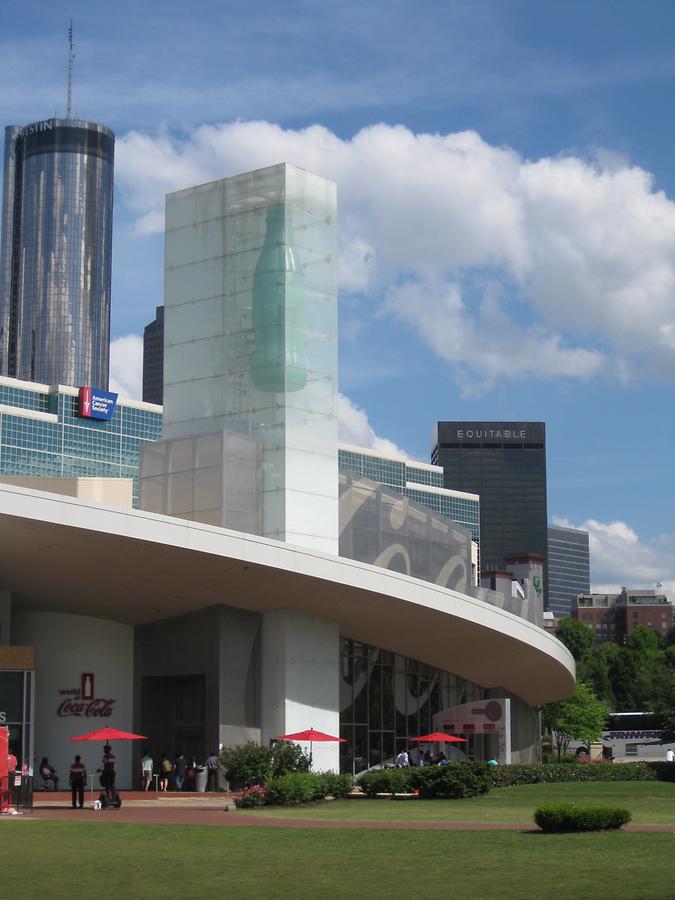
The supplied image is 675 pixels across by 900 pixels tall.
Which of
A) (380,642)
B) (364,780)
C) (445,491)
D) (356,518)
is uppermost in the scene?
(445,491)

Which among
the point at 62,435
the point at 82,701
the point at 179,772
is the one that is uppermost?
the point at 62,435

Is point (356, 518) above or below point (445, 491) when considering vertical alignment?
below

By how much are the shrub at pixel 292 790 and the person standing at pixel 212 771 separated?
733 centimetres

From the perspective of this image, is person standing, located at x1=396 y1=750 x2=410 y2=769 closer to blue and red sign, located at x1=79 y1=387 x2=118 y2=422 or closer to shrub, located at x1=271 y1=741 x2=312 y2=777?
shrub, located at x1=271 y1=741 x2=312 y2=777

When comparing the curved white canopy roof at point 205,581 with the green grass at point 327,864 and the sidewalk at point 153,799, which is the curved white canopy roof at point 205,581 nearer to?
the sidewalk at point 153,799

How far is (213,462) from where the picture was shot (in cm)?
4478

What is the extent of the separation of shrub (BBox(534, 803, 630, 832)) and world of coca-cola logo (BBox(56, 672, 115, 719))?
84.0 feet

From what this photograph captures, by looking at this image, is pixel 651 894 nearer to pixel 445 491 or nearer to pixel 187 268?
pixel 187 268

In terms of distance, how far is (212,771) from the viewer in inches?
1656

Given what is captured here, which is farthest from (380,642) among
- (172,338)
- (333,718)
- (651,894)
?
(651,894)

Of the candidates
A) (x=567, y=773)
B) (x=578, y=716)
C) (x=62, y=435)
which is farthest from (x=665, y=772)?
(x=62, y=435)

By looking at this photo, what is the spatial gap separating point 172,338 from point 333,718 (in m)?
14.6

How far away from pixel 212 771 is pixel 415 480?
482 feet

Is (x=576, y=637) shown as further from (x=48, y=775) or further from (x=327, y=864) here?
(x=327, y=864)
